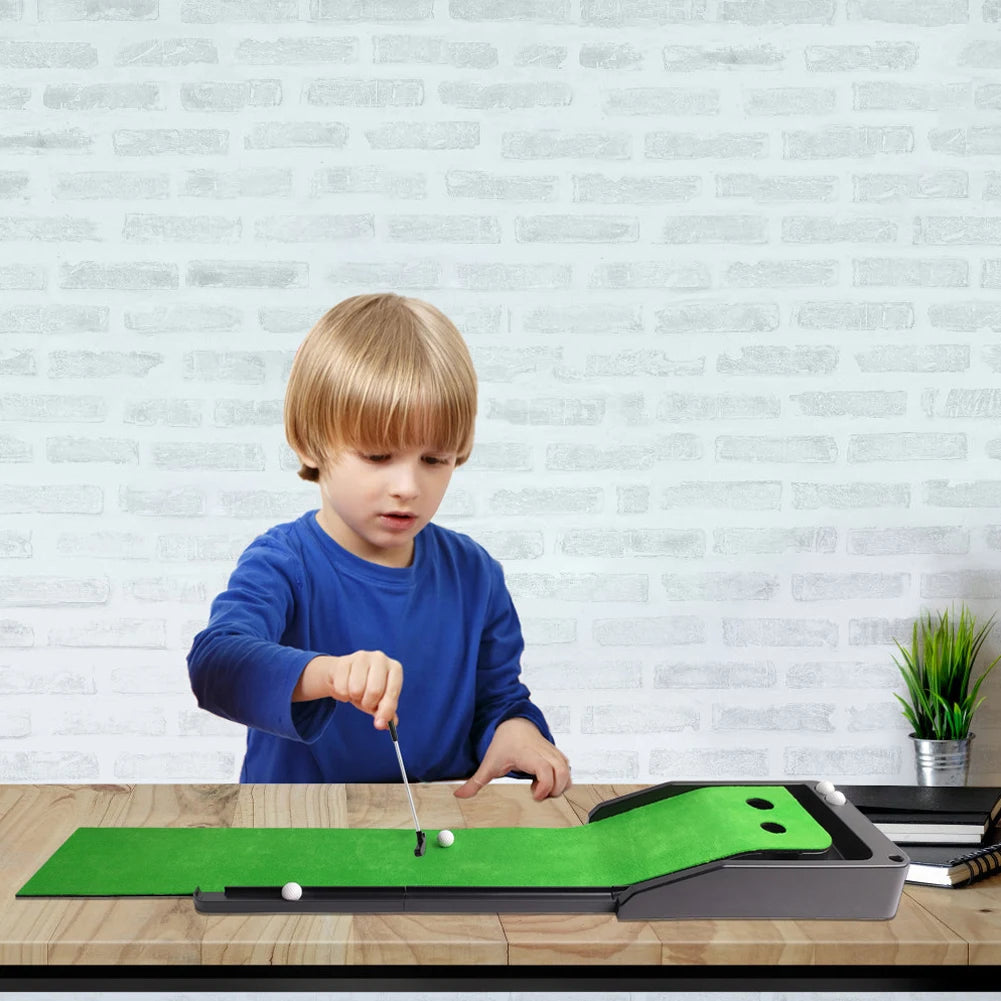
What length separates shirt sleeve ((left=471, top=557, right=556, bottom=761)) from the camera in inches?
70.7

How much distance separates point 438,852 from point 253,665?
0.36m

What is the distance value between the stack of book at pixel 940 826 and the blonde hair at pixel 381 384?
67cm

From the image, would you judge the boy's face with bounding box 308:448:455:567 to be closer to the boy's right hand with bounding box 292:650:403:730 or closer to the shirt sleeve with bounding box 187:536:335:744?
the shirt sleeve with bounding box 187:536:335:744

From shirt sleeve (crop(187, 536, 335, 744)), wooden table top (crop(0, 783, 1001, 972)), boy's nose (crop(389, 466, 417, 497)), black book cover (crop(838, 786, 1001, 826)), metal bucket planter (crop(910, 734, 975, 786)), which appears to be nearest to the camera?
wooden table top (crop(0, 783, 1001, 972))

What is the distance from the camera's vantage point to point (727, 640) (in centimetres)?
306

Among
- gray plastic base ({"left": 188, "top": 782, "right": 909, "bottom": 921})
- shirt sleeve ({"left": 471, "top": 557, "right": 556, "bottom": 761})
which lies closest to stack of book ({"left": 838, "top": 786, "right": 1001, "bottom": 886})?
gray plastic base ({"left": 188, "top": 782, "right": 909, "bottom": 921})

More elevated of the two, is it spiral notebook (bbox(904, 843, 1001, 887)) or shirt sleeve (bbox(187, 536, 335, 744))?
shirt sleeve (bbox(187, 536, 335, 744))

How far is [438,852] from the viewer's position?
1.14m

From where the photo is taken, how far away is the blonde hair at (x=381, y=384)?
1598mm

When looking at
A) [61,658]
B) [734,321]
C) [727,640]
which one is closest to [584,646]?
[727,640]

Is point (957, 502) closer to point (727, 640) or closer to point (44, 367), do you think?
point (727, 640)

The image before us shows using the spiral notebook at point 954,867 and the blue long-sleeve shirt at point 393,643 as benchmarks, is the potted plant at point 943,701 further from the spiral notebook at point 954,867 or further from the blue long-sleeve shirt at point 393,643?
the spiral notebook at point 954,867

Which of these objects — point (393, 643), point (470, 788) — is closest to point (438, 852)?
point (470, 788)

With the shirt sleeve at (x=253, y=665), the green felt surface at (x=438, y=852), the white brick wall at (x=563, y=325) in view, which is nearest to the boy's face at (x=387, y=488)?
the shirt sleeve at (x=253, y=665)
